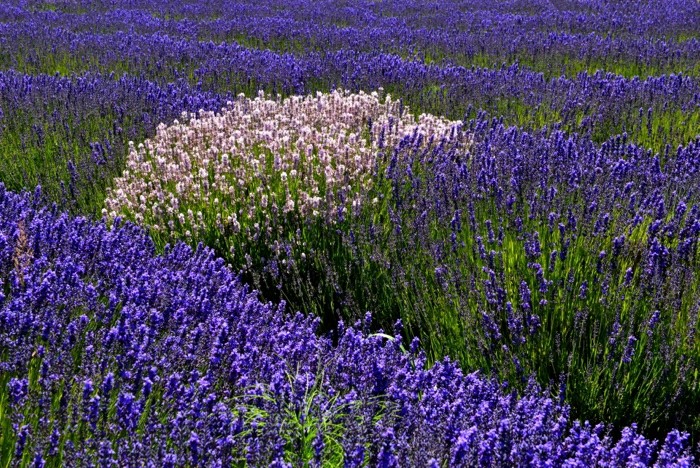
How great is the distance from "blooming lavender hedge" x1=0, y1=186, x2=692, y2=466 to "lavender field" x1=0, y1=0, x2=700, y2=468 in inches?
0.5

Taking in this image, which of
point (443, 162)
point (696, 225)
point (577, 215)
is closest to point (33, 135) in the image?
point (443, 162)

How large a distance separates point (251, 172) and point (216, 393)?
7.86ft

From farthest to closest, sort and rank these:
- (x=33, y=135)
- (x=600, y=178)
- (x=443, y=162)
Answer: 1. (x=33, y=135)
2. (x=443, y=162)
3. (x=600, y=178)

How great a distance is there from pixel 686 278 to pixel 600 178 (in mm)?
975

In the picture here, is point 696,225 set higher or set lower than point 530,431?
higher

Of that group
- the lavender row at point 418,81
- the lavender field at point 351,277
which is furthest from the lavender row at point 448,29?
the lavender field at point 351,277

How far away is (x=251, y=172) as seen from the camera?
4.62m

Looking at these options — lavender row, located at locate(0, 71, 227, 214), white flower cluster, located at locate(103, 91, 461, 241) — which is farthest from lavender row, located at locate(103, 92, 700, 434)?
lavender row, located at locate(0, 71, 227, 214)

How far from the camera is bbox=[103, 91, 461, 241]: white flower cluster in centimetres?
438

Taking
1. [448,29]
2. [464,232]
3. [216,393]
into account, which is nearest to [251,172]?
[464,232]

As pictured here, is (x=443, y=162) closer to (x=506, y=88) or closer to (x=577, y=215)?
(x=577, y=215)

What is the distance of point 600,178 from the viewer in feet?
12.8

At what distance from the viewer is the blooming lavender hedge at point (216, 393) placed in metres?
1.95

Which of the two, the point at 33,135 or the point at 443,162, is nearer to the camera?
the point at 443,162
